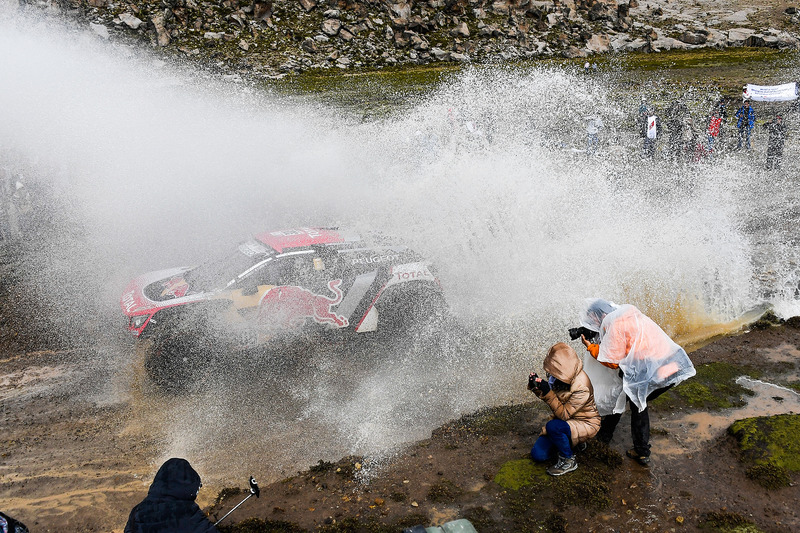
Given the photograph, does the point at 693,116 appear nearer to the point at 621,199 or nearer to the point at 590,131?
the point at 590,131

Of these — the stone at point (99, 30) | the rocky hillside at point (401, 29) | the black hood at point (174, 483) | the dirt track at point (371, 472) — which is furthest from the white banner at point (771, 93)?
the stone at point (99, 30)

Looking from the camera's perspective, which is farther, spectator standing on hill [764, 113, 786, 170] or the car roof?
spectator standing on hill [764, 113, 786, 170]

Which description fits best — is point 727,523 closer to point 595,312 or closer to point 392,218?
point 595,312

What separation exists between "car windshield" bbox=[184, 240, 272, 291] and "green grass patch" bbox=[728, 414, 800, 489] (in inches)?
229

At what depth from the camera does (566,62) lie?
36250mm

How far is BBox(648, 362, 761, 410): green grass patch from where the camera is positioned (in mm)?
5801

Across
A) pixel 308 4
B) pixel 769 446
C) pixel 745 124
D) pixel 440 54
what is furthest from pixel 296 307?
pixel 308 4

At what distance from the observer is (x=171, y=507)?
3.30m

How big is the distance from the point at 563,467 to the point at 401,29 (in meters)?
36.6

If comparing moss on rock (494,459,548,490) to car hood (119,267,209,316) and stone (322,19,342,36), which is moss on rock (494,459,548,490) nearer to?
car hood (119,267,209,316)

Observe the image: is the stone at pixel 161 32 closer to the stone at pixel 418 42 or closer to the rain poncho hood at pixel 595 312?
the stone at pixel 418 42

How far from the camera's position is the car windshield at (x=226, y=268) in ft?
23.9

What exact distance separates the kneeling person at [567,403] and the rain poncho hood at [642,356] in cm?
32

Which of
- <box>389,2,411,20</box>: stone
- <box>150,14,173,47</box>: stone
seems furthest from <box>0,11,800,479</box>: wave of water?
<box>389,2,411,20</box>: stone
